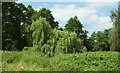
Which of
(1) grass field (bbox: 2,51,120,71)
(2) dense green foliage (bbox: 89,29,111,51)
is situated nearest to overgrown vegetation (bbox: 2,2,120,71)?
(1) grass field (bbox: 2,51,120,71)

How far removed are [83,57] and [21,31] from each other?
9.63 metres

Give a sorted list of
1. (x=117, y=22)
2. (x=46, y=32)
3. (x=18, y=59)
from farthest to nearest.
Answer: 1. (x=117, y=22)
2. (x=46, y=32)
3. (x=18, y=59)

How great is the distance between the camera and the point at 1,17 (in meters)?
14.6

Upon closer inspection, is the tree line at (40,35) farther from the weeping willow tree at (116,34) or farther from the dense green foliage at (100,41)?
the dense green foliage at (100,41)

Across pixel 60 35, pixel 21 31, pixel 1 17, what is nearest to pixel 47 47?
pixel 60 35

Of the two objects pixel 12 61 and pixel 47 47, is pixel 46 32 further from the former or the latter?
pixel 12 61

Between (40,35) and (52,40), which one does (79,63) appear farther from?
(40,35)

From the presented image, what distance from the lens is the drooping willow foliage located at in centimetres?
1246

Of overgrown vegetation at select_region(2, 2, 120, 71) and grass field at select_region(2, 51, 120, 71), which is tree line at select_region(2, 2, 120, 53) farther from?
grass field at select_region(2, 51, 120, 71)

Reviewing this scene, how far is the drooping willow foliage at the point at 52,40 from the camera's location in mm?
12461

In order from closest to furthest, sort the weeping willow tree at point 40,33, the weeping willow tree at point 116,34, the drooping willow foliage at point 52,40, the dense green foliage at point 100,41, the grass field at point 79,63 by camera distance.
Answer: the grass field at point 79,63, the drooping willow foliage at point 52,40, the weeping willow tree at point 40,33, the weeping willow tree at point 116,34, the dense green foliage at point 100,41

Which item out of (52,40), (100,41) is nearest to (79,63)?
(52,40)

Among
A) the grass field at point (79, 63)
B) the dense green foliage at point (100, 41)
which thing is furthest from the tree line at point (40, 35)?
the dense green foliage at point (100, 41)

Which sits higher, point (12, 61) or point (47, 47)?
point (47, 47)
